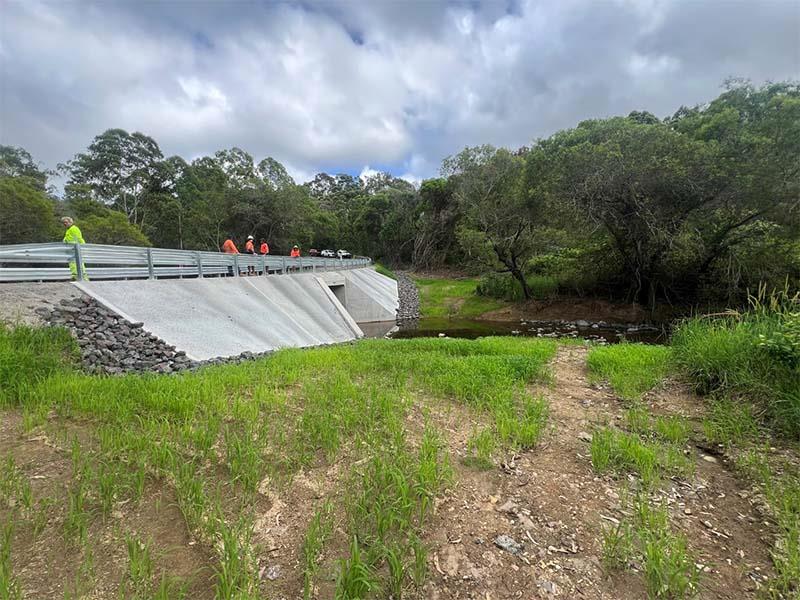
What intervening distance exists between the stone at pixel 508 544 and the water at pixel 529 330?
13600 mm

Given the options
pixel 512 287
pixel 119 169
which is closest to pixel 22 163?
pixel 119 169

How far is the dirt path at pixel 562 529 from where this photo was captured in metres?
2.13

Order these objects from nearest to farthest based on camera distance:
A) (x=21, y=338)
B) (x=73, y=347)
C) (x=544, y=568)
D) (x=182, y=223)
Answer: (x=544, y=568) < (x=21, y=338) < (x=73, y=347) < (x=182, y=223)

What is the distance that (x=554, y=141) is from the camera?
17.2m

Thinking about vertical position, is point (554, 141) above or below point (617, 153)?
above

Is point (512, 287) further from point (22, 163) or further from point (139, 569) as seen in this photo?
A: point (22, 163)

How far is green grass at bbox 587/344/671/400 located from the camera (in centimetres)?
578

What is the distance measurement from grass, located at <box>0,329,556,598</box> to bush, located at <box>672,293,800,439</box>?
2.59 metres

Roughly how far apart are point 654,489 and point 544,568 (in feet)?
5.11

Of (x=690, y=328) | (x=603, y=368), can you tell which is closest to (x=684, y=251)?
(x=690, y=328)

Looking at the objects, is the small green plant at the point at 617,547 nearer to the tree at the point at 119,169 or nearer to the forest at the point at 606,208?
the forest at the point at 606,208

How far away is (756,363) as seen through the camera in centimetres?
491

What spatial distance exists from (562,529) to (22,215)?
31340 mm

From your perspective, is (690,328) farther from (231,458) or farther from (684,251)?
(684,251)
